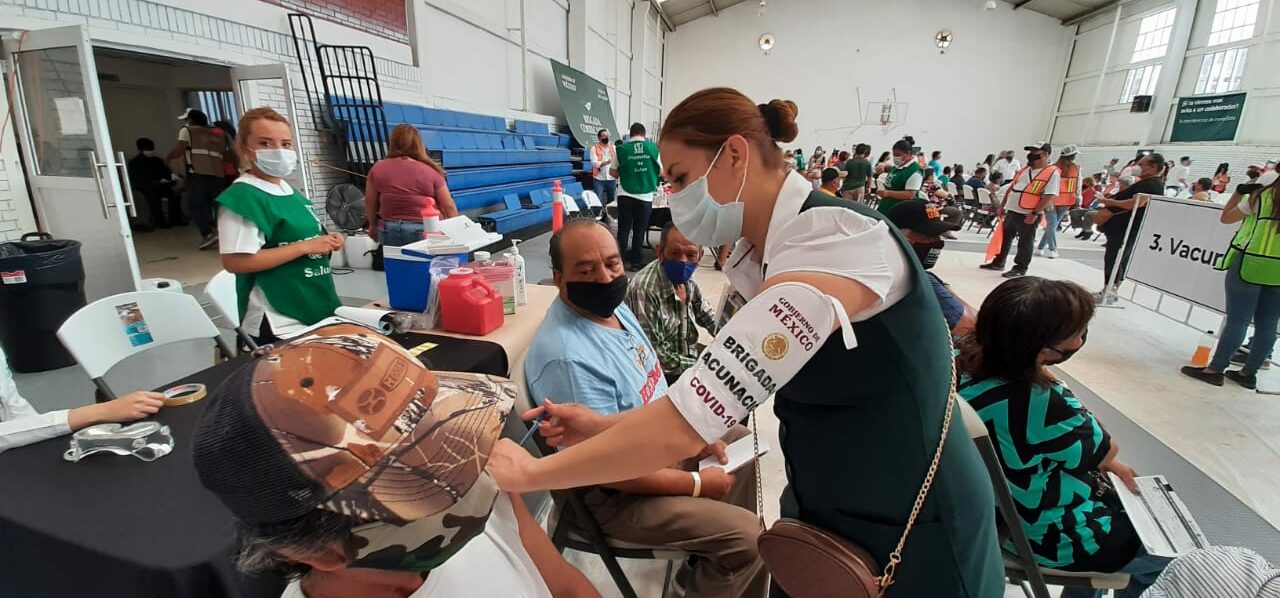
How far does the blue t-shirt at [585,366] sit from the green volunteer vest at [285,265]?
1.08m

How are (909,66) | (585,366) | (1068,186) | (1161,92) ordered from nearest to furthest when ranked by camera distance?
(585,366) < (1068,186) < (1161,92) < (909,66)

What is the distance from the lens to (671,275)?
7.68ft

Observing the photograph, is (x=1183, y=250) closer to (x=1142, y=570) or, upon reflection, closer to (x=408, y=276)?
(x=1142, y=570)

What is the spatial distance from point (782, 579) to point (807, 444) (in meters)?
0.27

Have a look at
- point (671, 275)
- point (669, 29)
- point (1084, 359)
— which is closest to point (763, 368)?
point (671, 275)

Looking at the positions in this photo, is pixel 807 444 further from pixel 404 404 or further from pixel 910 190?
pixel 910 190

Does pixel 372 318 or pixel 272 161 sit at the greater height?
pixel 272 161

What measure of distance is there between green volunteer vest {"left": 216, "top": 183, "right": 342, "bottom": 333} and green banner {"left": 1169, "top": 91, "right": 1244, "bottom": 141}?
1665cm

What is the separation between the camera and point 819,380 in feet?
2.54

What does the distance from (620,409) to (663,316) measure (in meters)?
0.84

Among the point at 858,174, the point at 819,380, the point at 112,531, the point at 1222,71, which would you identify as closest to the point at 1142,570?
the point at 819,380

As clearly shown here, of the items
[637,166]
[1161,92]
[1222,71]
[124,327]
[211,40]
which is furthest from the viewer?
[1161,92]

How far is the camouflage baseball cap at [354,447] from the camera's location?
481 millimetres

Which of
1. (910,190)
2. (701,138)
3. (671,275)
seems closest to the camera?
(701,138)
